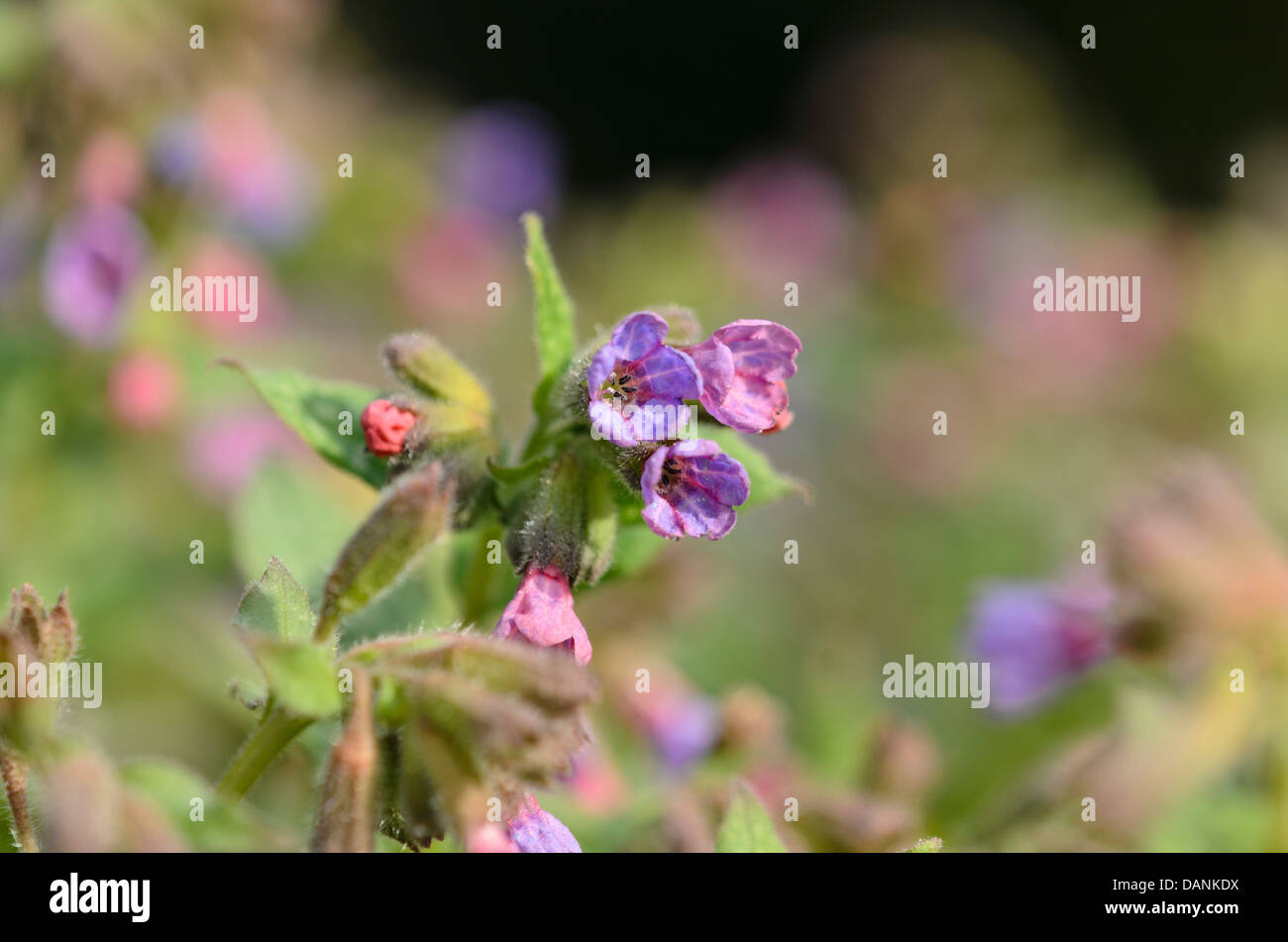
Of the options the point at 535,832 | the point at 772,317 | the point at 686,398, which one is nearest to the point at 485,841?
the point at 535,832

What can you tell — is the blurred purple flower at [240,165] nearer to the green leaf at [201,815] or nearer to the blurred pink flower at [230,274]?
the blurred pink flower at [230,274]

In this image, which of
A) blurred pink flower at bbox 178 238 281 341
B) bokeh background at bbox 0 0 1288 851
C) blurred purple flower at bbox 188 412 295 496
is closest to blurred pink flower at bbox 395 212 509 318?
bokeh background at bbox 0 0 1288 851

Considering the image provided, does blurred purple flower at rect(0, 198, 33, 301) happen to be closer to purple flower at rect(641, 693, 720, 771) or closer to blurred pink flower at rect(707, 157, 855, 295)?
purple flower at rect(641, 693, 720, 771)

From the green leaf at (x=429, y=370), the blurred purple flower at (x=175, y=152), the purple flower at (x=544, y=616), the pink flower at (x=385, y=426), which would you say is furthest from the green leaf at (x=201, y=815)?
the blurred purple flower at (x=175, y=152)

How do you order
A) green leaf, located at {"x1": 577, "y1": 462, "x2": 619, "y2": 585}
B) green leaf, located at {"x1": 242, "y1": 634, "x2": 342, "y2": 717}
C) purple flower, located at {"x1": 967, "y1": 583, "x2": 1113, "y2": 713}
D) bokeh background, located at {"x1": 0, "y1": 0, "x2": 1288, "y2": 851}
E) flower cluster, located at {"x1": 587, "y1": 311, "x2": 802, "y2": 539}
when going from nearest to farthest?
green leaf, located at {"x1": 242, "y1": 634, "x2": 342, "y2": 717}
flower cluster, located at {"x1": 587, "y1": 311, "x2": 802, "y2": 539}
green leaf, located at {"x1": 577, "y1": 462, "x2": 619, "y2": 585}
bokeh background, located at {"x1": 0, "y1": 0, "x2": 1288, "y2": 851}
purple flower, located at {"x1": 967, "y1": 583, "x2": 1113, "y2": 713}

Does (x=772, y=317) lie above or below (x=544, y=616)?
above

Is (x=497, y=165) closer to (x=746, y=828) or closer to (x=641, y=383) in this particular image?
(x=641, y=383)

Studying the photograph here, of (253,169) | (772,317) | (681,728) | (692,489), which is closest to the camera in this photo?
(692,489)
